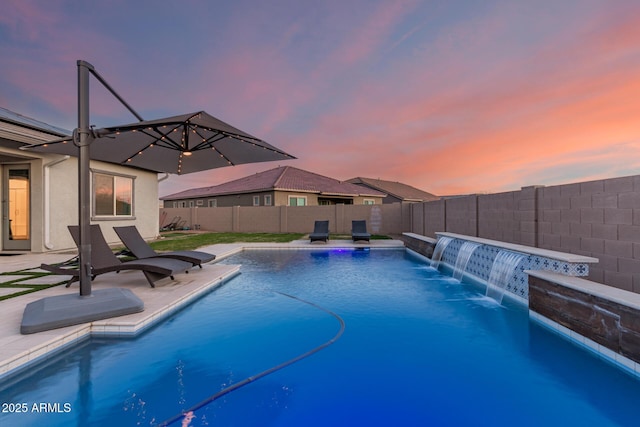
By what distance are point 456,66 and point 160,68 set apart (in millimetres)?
11951

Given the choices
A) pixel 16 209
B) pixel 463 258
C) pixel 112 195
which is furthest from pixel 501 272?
pixel 16 209

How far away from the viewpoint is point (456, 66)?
11.2m

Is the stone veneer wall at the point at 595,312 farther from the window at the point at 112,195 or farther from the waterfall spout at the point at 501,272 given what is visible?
the window at the point at 112,195

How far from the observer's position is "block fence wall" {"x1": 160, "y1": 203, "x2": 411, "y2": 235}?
63.9 ft

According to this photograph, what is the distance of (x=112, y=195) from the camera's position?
12789 millimetres

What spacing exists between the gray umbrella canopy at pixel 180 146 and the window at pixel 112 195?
6.01 m

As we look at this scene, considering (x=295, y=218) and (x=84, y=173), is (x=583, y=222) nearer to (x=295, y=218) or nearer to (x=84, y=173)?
(x=84, y=173)

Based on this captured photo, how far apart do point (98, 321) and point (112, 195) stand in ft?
35.7

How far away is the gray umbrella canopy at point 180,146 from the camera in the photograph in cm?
484

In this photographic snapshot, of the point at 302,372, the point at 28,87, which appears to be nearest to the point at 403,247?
the point at 302,372

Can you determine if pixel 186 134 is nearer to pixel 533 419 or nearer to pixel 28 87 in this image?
pixel 533 419

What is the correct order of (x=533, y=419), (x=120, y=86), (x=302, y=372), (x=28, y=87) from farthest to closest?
(x=120, y=86)
(x=28, y=87)
(x=302, y=372)
(x=533, y=419)

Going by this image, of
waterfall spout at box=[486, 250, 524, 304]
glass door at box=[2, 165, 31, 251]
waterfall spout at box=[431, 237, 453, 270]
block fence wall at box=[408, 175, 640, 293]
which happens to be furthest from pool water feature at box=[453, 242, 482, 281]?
glass door at box=[2, 165, 31, 251]

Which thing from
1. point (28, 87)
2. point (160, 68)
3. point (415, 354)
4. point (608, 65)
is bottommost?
point (415, 354)
